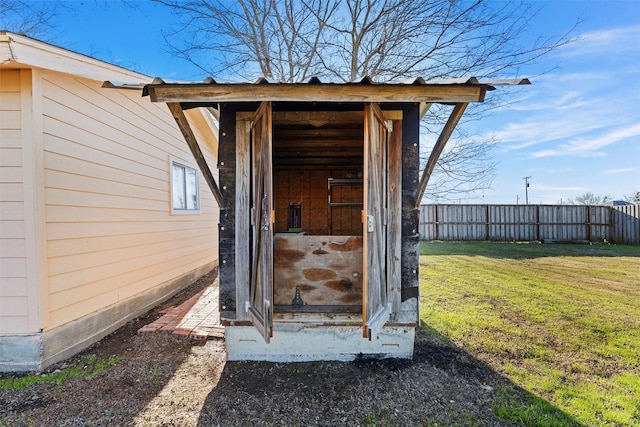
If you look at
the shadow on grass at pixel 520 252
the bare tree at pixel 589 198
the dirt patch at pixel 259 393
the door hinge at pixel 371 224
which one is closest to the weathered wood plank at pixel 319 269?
the door hinge at pixel 371 224

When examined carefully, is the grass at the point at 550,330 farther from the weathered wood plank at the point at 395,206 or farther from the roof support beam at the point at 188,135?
the roof support beam at the point at 188,135

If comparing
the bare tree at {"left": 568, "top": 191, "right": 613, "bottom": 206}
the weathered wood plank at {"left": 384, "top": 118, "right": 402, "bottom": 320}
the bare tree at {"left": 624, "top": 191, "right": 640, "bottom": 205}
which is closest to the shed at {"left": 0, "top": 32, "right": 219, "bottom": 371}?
the weathered wood plank at {"left": 384, "top": 118, "right": 402, "bottom": 320}

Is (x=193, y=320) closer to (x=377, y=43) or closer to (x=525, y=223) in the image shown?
(x=377, y=43)

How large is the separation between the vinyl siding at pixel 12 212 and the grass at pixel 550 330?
405cm

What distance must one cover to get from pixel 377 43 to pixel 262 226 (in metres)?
7.10

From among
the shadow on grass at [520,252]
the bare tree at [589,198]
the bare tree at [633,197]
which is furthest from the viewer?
the bare tree at [589,198]

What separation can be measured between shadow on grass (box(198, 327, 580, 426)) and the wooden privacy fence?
33.4ft

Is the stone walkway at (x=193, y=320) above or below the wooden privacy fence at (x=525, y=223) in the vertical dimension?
A: below

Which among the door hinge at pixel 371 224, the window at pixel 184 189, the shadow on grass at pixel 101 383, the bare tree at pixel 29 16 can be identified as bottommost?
the shadow on grass at pixel 101 383

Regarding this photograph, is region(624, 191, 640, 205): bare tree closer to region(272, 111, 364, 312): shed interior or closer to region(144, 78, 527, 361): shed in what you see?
region(272, 111, 364, 312): shed interior

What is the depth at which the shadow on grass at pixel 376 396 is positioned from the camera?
2.03 m

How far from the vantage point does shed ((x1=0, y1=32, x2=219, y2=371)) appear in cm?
257

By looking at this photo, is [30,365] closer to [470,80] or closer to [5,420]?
[5,420]

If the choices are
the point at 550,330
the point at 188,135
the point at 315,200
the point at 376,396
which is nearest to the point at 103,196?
the point at 188,135
